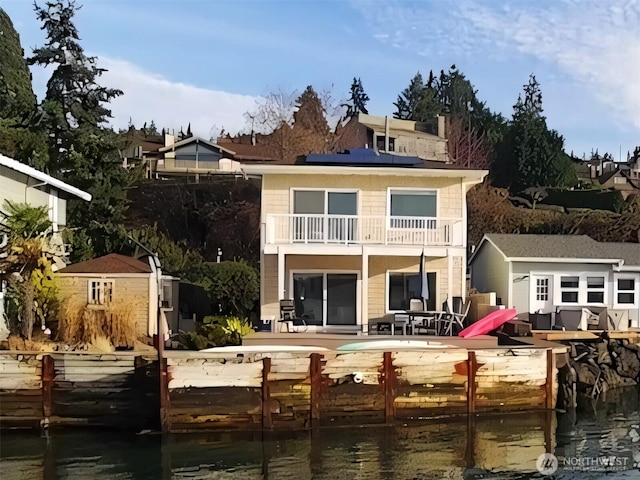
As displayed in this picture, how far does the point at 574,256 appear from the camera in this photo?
2239 cm

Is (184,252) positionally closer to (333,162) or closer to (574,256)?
(333,162)

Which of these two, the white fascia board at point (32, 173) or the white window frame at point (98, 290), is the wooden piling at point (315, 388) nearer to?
the white window frame at point (98, 290)

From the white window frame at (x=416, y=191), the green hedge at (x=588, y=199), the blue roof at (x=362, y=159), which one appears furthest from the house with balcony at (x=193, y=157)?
the white window frame at (x=416, y=191)

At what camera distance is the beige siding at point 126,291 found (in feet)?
59.0

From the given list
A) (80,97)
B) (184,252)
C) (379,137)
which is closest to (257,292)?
(184,252)

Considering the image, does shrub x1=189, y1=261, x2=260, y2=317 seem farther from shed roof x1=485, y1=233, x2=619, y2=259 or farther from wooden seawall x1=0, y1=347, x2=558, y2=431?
wooden seawall x1=0, y1=347, x2=558, y2=431

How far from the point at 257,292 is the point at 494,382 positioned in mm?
10358

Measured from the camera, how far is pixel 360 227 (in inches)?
825

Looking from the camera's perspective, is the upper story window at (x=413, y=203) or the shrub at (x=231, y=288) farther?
the shrub at (x=231, y=288)

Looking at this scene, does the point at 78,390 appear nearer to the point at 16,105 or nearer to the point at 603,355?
the point at 603,355

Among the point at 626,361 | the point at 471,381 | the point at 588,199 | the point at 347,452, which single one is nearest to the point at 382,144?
the point at 588,199

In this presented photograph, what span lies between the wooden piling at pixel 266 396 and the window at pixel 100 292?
5.93 metres

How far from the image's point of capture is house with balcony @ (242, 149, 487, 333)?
68.4ft

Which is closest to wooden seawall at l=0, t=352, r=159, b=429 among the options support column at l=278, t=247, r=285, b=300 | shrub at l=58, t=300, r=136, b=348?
shrub at l=58, t=300, r=136, b=348
